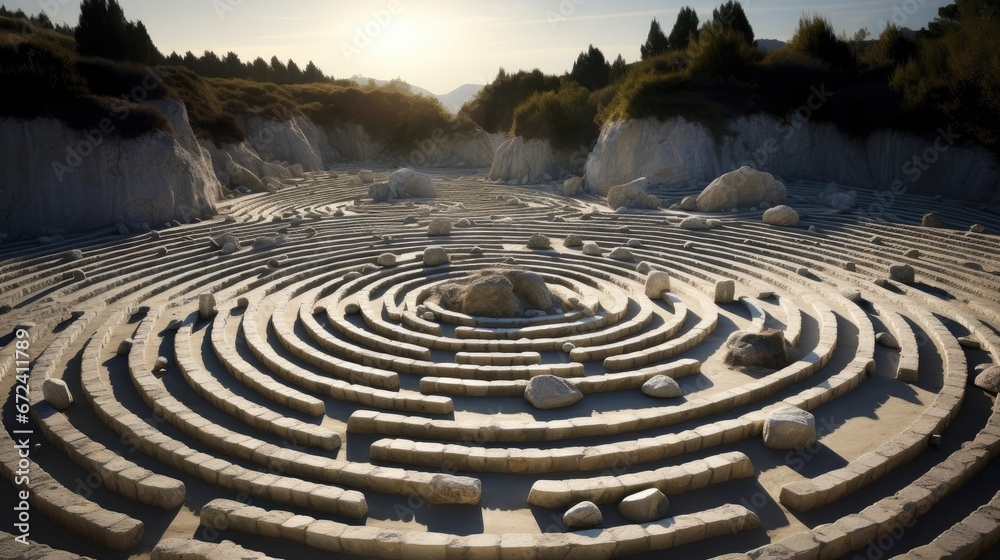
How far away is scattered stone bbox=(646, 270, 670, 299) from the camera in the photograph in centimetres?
1426

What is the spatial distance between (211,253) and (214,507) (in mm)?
14233

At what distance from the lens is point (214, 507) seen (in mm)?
6246

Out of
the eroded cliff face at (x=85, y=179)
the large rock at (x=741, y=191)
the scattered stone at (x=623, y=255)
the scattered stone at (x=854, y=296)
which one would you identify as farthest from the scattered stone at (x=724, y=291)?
the eroded cliff face at (x=85, y=179)

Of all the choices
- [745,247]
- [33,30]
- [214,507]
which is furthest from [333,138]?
[214,507]

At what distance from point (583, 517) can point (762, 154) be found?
97.3ft

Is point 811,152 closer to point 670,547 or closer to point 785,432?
point 785,432

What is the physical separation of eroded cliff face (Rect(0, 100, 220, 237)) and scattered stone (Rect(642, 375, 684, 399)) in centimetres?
2058

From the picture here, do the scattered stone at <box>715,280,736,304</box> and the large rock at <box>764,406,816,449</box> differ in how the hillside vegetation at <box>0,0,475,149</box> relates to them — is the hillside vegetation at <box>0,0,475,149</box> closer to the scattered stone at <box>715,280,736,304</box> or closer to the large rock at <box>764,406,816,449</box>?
the scattered stone at <box>715,280,736,304</box>

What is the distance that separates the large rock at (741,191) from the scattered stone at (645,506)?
66.8ft

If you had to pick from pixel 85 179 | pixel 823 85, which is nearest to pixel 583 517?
pixel 85 179

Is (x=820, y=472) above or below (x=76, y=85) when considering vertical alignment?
below

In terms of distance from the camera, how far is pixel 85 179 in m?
21.9

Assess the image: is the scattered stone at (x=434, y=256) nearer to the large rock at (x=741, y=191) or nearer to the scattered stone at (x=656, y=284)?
the scattered stone at (x=656, y=284)

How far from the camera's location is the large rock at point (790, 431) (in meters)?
7.54
